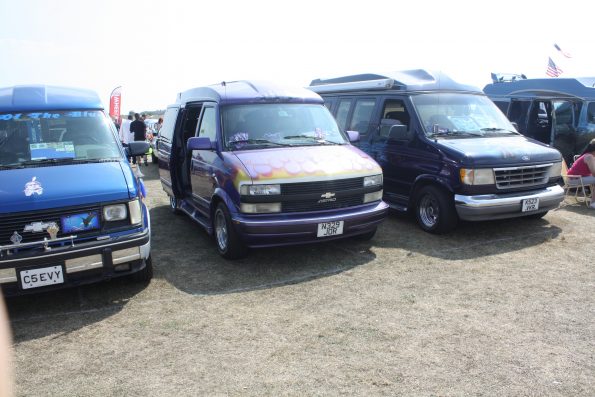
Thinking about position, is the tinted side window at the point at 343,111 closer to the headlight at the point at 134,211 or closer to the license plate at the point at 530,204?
the license plate at the point at 530,204

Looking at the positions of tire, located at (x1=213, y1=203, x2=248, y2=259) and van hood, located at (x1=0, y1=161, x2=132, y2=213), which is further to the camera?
tire, located at (x1=213, y1=203, x2=248, y2=259)

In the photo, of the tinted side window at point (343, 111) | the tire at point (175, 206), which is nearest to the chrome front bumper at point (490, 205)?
the tinted side window at point (343, 111)

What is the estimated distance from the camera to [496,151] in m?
6.56

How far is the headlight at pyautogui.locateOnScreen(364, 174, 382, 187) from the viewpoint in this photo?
5.90 metres

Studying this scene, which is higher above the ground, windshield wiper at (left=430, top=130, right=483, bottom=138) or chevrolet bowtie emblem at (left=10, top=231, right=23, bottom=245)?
windshield wiper at (left=430, top=130, right=483, bottom=138)

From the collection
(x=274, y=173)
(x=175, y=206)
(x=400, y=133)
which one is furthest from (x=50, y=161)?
(x=400, y=133)

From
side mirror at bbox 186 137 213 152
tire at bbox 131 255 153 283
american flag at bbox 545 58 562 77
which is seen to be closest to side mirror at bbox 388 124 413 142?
side mirror at bbox 186 137 213 152

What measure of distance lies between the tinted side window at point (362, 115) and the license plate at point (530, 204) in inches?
110

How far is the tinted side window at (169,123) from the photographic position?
827 centimetres

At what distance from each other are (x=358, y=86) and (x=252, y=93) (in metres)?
2.72

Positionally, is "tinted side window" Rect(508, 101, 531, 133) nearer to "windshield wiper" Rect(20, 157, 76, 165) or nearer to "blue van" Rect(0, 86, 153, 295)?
"blue van" Rect(0, 86, 153, 295)

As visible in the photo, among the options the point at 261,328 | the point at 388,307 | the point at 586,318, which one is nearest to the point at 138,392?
the point at 261,328

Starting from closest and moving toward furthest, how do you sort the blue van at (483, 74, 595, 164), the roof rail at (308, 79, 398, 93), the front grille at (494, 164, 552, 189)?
the front grille at (494, 164, 552, 189) < the roof rail at (308, 79, 398, 93) < the blue van at (483, 74, 595, 164)

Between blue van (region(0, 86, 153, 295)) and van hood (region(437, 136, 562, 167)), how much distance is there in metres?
4.18
